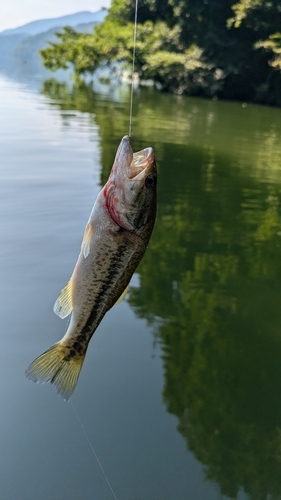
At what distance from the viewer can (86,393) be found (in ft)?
13.8

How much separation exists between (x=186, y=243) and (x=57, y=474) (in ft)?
13.8

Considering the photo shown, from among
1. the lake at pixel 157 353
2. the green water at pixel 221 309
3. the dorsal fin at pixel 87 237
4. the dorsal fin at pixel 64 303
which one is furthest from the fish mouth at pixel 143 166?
the green water at pixel 221 309

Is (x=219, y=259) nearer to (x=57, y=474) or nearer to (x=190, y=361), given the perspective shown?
(x=190, y=361)

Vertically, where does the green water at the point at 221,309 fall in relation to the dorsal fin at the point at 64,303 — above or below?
below

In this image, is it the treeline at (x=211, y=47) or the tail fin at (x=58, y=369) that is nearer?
the tail fin at (x=58, y=369)

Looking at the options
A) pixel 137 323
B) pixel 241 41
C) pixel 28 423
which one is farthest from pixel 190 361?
pixel 241 41

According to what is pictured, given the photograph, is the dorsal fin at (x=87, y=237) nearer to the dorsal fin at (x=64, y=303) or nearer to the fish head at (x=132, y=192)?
the fish head at (x=132, y=192)

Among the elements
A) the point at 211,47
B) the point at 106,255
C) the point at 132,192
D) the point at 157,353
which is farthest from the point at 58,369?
the point at 211,47

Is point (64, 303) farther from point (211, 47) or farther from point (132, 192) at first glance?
point (211, 47)

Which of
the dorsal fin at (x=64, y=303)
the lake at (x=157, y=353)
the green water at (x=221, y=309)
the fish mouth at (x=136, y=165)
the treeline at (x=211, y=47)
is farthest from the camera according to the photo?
the treeline at (x=211, y=47)

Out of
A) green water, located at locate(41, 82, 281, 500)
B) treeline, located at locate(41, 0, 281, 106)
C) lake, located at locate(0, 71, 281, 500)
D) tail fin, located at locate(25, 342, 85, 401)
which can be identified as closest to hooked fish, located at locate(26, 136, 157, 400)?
tail fin, located at locate(25, 342, 85, 401)

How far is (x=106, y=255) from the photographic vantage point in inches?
97.7

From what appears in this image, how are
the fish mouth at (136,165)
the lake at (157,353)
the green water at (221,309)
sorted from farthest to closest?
the green water at (221,309), the lake at (157,353), the fish mouth at (136,165)

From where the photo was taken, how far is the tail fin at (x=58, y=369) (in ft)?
8.20
